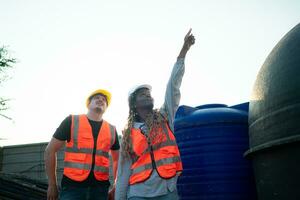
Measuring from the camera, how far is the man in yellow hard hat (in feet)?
12.4

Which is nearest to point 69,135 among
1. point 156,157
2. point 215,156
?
point 156,157

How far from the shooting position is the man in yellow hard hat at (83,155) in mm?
3793

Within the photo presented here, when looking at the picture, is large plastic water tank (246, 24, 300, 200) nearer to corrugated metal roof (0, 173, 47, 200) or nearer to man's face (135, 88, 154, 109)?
man's face (135, 88, 154, 109)

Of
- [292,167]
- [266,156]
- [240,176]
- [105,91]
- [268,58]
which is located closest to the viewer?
[292,167]

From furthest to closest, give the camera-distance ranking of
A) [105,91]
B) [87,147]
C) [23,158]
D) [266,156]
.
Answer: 1. [23,158]
2. [105,91]
3. [87,147]
4. [266,156]

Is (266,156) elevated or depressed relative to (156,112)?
depressed

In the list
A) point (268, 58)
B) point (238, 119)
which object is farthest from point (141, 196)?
point (268, 58)

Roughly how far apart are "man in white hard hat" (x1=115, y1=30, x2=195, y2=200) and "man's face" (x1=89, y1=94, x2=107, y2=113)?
65cm

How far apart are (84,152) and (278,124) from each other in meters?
2.41

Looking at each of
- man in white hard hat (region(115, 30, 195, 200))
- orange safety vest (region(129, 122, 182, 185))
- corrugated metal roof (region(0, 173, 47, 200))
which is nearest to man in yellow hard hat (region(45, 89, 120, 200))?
man in white hard hat (region(115, 30, 195, 200))

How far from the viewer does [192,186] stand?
379 cm

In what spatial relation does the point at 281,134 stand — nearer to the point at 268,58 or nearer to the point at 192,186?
the point at 268,58

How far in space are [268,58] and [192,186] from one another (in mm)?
1758

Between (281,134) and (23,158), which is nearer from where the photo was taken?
(281,134)
